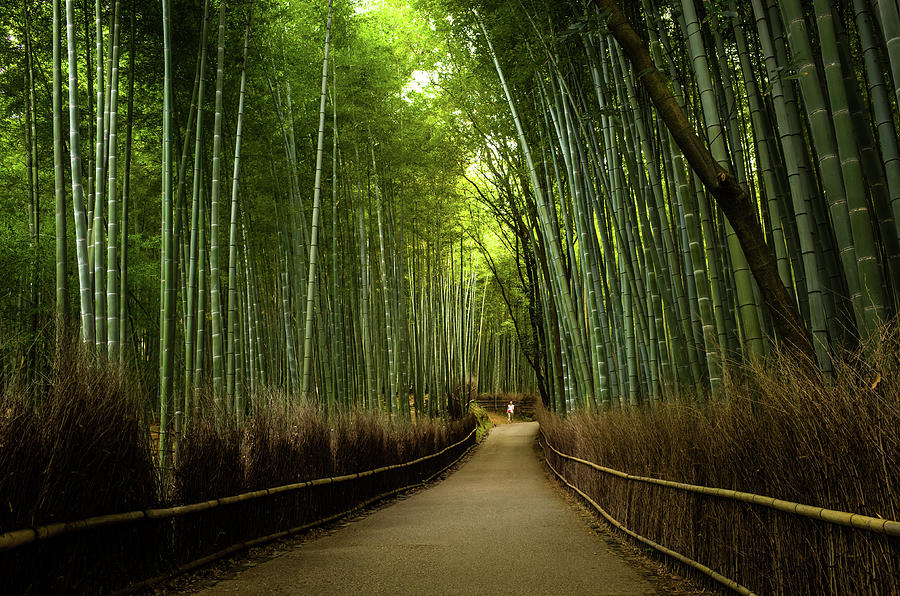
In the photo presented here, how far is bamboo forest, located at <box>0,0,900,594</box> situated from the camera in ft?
Result: 6.63

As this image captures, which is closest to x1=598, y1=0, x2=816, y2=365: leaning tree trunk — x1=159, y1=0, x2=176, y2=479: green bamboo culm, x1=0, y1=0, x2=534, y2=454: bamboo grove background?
x1=0, y1=0, x2=534, y2=454: bamboo grove background

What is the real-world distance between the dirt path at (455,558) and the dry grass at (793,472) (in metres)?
0.41

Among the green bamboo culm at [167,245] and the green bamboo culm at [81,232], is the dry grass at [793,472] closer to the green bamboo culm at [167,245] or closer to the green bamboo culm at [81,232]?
the green bamboo culm at [167,245]

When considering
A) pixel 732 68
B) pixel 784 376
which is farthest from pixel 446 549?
pixel 732 68

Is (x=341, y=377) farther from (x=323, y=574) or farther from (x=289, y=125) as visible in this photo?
(x=323, y=574)

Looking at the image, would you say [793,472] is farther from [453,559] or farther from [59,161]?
[59,161]

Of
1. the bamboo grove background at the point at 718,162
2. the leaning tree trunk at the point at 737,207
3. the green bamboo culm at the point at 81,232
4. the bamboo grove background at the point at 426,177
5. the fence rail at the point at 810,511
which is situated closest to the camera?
the fence rail at the point at 810,511

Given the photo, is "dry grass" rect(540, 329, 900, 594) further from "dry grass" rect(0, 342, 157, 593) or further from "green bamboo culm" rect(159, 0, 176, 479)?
"green bamboo culm" rect(159, 0, 176, 479)

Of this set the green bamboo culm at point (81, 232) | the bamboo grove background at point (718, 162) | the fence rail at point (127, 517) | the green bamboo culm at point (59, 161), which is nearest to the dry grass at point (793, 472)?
the bamboo grove background at point (718, 162)

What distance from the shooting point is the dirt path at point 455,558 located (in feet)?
8.85

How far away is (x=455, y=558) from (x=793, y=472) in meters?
1.89

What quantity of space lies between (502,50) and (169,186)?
363 cm

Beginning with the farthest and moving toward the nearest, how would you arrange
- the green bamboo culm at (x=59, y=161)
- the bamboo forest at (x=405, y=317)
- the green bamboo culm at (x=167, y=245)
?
1. the green bamboo culm at (x=167, y=245)
2. the green bamboo culm at (x=59, y=161)
3. the bamboo forest at (x=405, y=317)

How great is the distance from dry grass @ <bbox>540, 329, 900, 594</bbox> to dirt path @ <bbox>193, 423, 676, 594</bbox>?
0.41 meters
